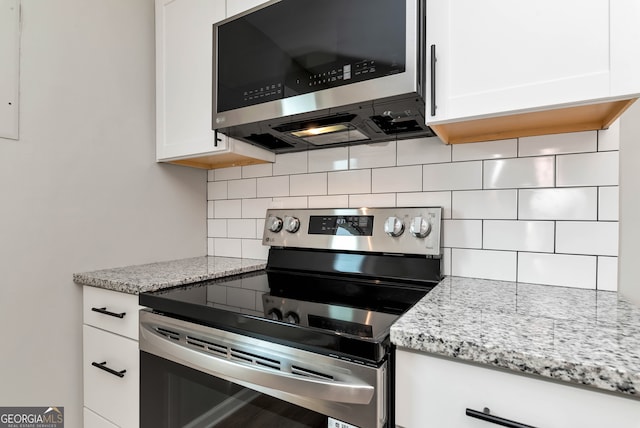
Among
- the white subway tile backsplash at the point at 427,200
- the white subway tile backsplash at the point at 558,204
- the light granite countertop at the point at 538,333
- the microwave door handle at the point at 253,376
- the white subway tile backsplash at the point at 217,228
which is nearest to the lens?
the light granite countertop at the point at 538,333

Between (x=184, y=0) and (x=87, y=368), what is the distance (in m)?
1.53

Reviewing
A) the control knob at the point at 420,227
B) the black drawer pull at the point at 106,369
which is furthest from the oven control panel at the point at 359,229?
the black drawer pull at the point at 106,369

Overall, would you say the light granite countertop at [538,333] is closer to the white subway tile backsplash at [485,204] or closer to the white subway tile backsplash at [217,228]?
the white subway tile backsplash at [485,204]

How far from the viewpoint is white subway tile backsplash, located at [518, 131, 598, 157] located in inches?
36.2

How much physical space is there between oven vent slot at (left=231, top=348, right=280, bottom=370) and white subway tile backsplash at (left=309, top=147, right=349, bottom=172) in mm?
841

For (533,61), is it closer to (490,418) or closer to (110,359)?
(490,418)

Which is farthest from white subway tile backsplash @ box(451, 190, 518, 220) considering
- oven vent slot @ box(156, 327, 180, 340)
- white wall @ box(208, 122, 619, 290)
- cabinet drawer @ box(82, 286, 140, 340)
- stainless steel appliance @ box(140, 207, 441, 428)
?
cabinet drawer @ box(82, 286, 140, 340)

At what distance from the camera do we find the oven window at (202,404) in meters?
0.70

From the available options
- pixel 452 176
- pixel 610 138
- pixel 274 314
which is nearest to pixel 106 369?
pixel 274 314

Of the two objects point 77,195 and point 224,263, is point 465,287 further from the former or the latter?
point 77,195

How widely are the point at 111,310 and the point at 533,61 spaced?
1.46 meters

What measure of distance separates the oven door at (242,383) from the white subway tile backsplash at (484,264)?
62 cm

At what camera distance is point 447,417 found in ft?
1.81

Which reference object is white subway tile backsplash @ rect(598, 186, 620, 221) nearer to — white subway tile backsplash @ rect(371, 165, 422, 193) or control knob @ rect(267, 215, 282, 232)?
white subway tile backsplash @ rect(371, 165, 422, 193)
